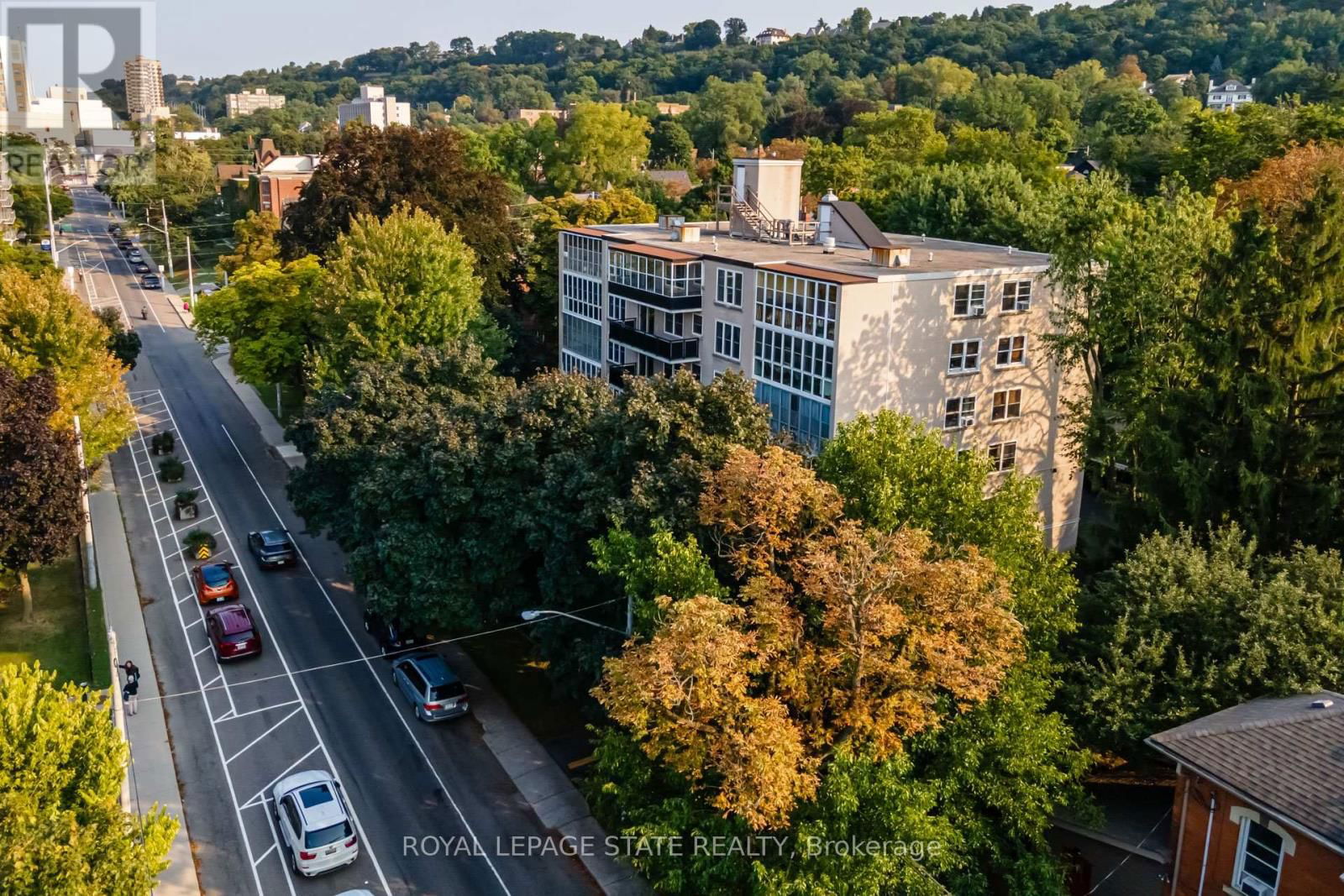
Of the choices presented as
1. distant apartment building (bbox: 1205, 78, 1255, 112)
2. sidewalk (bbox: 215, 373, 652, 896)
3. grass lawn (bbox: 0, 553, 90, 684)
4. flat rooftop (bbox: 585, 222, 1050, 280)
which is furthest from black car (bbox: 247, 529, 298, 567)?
distant apartment building (bbox: 1205, 78, 1255, 112)

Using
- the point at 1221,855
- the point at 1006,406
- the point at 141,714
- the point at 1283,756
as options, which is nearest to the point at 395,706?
the point at 141,714

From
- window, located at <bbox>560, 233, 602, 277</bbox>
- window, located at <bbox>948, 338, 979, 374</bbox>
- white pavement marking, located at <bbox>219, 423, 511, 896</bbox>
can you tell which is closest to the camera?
white pavement marking, located at <bbox>219, 423, 511, 896</bbox>

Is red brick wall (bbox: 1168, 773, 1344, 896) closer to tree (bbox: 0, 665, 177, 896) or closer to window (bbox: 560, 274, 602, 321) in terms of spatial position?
tree (bbox: 0, 665, 177, 896)

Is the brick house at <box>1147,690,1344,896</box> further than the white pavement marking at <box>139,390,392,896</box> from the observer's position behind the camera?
No

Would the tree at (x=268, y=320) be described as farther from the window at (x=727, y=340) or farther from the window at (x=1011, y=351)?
the window at (x=1011, y=351)

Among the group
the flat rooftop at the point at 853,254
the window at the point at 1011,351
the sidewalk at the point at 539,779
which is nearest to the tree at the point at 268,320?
the flat rooftop at the point at 853,254
